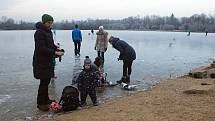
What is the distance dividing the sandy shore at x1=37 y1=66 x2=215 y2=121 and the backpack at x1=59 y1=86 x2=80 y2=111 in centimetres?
24

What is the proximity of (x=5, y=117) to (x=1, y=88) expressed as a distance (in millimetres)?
3162

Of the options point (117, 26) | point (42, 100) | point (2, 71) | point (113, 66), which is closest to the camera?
point (42, 100)

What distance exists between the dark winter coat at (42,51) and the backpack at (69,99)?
23.4 inches

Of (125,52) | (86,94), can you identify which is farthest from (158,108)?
(125,52)

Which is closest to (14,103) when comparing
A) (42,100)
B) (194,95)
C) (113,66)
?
(42,100)

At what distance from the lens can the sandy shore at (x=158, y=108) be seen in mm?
7523

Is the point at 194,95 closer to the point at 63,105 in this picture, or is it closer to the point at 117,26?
the point at 63,105

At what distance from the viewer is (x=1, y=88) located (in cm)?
1123

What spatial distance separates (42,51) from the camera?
833 centimetres

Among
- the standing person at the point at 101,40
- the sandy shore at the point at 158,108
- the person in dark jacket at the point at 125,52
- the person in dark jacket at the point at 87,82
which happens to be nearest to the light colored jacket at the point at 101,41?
the standing person at the point at 101,40

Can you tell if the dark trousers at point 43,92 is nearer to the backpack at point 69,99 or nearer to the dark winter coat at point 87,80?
the backpack at point 69,99

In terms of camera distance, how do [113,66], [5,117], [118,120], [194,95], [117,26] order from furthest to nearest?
[117,26] → [113,66] → [194,95] → [5,117] → [118,120]

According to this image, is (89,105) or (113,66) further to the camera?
(113,66)

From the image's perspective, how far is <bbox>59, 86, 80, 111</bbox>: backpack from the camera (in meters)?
8.68
